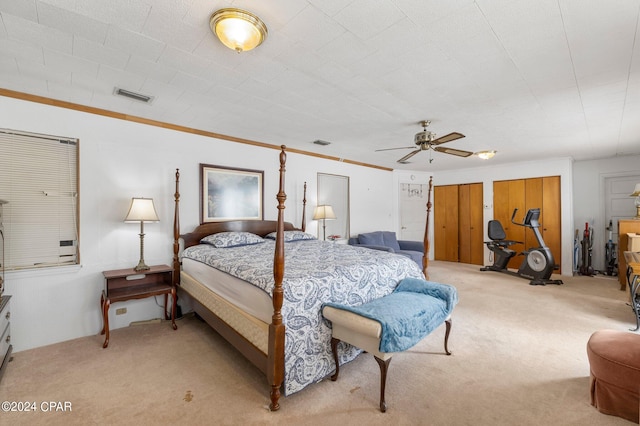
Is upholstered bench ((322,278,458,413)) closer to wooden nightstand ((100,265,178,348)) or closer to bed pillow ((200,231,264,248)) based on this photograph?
bed pillow ((200,231,264,248))

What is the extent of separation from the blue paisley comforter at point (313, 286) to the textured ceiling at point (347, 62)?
5.45 feet

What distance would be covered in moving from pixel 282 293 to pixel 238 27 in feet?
5.58

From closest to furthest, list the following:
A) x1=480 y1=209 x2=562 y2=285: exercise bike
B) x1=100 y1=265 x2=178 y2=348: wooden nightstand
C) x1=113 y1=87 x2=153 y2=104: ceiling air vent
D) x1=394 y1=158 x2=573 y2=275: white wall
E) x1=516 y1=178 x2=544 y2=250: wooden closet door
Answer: x1=113 y1=87 x2=153 y2=104: ceiling air vent → x1=100 y1=265 x2=178 y2=348: wooden nightstand → x1=480 y1=209 x2=562 y2=285: exercise bike → x1=394 y1=158 x2=573 y2=275: white wall → x1=516 y1=178 x2=544 y2=250: wooden closet door

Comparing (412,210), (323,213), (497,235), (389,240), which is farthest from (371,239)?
(497,235)

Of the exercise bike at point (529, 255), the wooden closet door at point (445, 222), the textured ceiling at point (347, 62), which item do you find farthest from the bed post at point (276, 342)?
the wooden closet door at point (445, 222)

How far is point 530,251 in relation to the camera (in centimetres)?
543

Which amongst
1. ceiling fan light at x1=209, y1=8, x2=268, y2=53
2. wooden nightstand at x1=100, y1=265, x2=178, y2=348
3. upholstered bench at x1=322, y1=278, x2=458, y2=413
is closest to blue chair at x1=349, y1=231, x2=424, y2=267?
upholstered bench at x1=322, y1=278, x2=458, y2=413

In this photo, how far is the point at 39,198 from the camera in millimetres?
2877

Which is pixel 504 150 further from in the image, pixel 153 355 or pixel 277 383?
pixel 153 355

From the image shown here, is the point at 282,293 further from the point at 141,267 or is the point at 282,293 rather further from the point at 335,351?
the point at 141,267

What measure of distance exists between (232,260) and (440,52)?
254cm

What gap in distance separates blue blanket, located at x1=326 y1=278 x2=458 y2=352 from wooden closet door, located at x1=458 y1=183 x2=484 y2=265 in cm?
517

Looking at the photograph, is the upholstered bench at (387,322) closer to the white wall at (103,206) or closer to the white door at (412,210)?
the white wall at (103,206)

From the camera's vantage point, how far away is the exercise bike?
521cm
